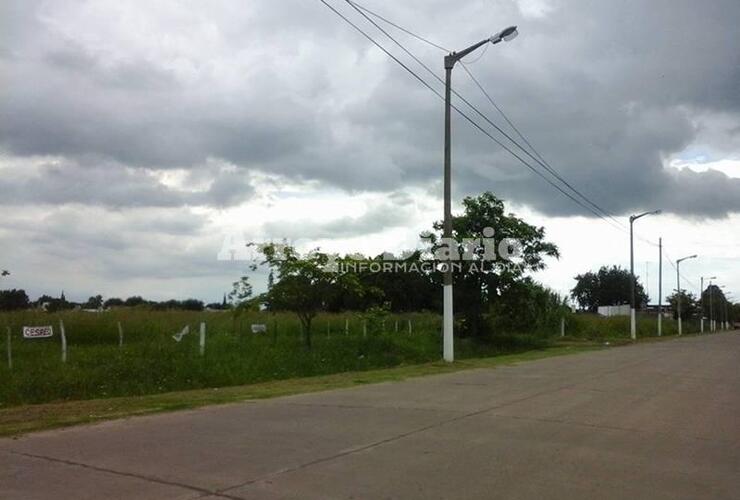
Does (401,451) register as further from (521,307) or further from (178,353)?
(521,307)

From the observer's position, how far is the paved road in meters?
6.97

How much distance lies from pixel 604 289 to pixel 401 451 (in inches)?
5315

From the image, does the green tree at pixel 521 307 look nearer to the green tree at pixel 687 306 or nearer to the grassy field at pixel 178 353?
the grassy field at pixel 178 353

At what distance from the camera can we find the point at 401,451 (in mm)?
8656

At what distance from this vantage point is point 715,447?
939 cm

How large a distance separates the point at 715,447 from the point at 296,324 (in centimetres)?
2528

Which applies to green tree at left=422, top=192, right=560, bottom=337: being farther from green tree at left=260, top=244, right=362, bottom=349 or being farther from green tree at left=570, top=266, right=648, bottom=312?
green tree at left=570, top=266, right=648, bottom=312

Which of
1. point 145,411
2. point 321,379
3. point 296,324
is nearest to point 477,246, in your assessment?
point 296,324

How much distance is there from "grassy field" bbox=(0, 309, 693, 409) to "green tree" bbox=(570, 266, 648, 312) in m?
103

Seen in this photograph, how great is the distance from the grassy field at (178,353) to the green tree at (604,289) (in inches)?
4066

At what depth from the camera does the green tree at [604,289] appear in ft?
438

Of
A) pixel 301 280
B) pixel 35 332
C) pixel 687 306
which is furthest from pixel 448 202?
pixel 687 306

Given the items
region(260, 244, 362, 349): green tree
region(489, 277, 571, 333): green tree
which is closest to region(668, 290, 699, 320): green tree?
region(489, 277, 571, 333): green tree

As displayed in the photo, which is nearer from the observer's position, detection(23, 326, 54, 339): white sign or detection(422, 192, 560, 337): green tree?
detection(23, 326, 54, 339): white sign
